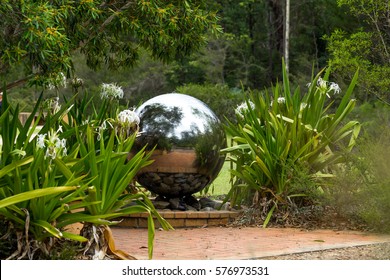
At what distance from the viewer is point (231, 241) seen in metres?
8.16

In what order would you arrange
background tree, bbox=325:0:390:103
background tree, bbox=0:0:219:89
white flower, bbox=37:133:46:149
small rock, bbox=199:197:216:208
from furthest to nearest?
background tree, bbox=325:0:390:103 < small rock, bbox=199:197:216:208 < background tree, bbox=0:0:219:89 < white flower, bbox=37:133:46:149

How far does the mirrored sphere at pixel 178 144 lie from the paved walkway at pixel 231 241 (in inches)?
29.2

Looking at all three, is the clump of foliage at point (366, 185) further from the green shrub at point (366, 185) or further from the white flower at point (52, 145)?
the white flower at point (52, 145)

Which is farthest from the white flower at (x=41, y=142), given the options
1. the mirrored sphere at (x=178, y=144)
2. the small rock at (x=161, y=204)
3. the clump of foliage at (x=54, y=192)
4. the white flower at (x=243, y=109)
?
the white flower at (x=243, y=109)

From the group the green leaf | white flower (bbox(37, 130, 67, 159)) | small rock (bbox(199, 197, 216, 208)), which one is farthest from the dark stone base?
the green leaf

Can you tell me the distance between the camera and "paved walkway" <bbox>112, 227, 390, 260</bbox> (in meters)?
7.35

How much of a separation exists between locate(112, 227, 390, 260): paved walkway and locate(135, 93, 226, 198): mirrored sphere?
74 cm

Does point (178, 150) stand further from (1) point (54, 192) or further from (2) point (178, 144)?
(1) point (54, 192)

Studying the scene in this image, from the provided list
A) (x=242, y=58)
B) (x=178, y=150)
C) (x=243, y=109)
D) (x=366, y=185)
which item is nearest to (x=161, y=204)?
(x=178, y=150)

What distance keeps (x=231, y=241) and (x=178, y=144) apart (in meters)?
1.76

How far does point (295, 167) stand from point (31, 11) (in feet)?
11.7

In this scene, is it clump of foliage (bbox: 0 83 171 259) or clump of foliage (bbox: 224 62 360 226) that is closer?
clump of foliage (bbox: 0 83 171 259)

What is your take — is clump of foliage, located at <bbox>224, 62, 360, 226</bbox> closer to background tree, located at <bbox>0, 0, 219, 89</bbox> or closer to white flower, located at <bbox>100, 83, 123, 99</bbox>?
background tree, located at <bbox>0, 0, 219, 89</bbox>

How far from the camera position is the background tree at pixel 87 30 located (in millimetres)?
7867
